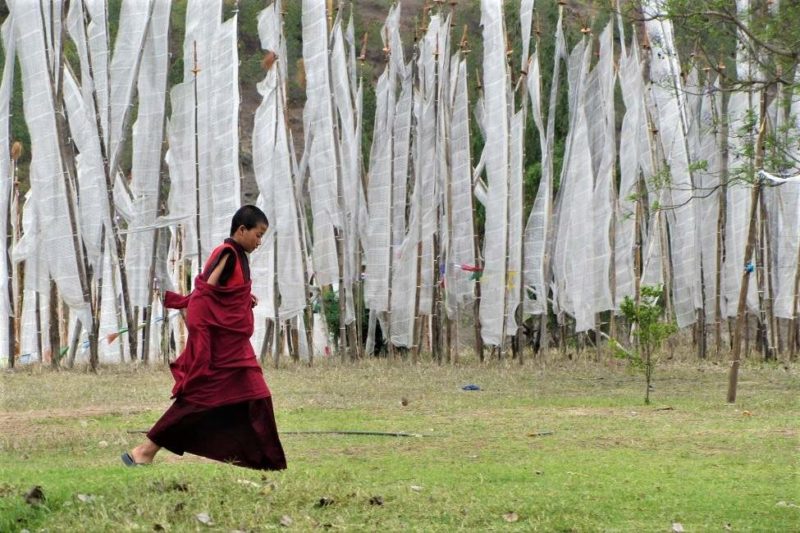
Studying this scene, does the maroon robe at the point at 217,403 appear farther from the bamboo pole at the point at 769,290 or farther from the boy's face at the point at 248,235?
the bamboo pole at the point at 769,290

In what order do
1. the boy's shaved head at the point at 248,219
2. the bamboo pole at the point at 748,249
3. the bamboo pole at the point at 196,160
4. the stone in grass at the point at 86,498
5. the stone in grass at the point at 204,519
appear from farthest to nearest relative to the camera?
the bamboo pole at the point at 196,160, the bamboo pole at the point at 748,249, the boy's shaved head at the point at 248,219, the stone in grass at the point at 86,498, the stone in grass at the point at 204,519

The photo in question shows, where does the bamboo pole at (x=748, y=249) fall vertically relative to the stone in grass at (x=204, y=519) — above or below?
above

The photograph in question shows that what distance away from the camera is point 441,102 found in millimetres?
16312

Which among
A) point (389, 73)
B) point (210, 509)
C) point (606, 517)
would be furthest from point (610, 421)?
point (389, 73)

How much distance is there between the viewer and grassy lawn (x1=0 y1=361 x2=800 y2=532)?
5934mm

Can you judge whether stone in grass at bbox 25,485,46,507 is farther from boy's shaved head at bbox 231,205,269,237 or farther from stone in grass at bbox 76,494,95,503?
boy's shaved head at bbox 231,205,269,237

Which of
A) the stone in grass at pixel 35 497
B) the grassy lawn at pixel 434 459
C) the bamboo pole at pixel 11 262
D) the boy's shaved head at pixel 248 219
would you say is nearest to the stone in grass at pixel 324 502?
the grassy lawn at pixel 434 459

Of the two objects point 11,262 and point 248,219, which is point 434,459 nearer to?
point 248,219

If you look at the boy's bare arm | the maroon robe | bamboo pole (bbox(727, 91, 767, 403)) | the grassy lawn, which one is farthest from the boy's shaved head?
bamboo pole (bbox(727, 91, 767, 403))

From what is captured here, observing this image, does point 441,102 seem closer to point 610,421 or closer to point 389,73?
point 389,73

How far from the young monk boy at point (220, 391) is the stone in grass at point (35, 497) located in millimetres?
1021

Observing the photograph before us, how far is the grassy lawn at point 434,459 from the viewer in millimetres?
5934

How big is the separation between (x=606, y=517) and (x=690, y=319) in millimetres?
11525

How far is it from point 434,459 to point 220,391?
1.65 m
